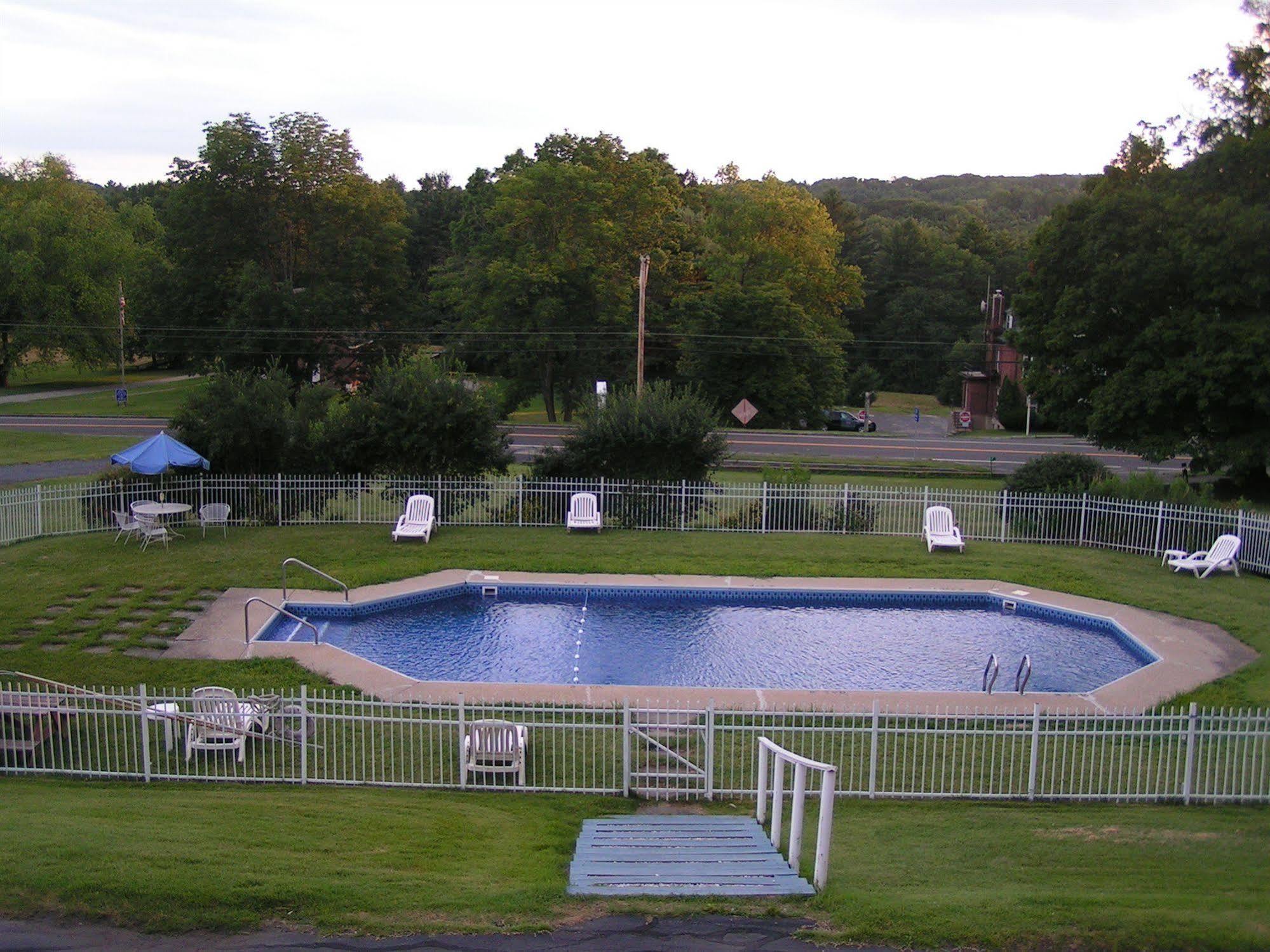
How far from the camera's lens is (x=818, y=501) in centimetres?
2661

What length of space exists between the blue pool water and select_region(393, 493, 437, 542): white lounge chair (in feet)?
12.0

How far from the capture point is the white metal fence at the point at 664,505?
26.0 m

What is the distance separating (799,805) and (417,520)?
59.5 ft

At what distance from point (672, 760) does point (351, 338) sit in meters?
45.5

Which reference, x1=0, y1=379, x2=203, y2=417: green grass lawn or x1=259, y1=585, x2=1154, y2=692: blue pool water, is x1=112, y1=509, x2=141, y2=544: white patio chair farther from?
x1=0, y1=379, x2=203, y2=417: green grass lawn

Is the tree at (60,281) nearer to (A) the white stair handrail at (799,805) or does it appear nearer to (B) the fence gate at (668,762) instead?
(B) the fence gate at (668,762)

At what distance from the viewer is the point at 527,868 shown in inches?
338

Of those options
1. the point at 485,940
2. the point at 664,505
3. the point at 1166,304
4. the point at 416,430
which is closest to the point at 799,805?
the point at 485,940

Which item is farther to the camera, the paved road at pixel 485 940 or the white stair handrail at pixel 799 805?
the white stair handrail at pixel 799 805

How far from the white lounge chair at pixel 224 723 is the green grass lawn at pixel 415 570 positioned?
2.44 metres

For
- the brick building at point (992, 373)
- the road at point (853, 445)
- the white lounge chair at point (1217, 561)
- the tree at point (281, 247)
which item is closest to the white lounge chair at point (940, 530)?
the white lounge chair at point (1217, 561)

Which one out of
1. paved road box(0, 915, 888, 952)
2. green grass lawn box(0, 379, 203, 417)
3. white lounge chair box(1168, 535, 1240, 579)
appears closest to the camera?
paved road box(0, 915, 888, 952)

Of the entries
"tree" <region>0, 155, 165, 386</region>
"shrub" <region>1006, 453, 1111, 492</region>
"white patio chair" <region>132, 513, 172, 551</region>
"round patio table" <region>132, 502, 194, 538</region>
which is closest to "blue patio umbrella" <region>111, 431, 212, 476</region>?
"round patio table" <region>132, 502, 194, 538</region>

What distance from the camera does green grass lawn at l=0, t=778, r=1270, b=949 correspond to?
7309mm
